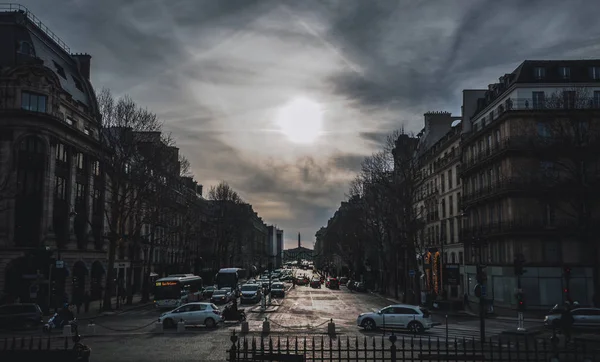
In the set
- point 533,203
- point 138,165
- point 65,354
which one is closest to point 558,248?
point 533,203

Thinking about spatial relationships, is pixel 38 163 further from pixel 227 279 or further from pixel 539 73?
pixel 539 73

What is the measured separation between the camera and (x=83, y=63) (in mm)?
64250

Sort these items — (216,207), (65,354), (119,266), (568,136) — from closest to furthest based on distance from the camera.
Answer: (65,354), (568,136), (119,266), (216,207)

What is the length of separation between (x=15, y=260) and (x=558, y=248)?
45821mm

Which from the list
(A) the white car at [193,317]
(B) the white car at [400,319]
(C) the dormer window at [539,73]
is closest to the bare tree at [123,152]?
(A) the white car at [193,317]

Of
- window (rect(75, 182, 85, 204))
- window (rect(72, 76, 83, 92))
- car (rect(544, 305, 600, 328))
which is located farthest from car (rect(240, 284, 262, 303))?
car (rect(544, 305, 600, 328))

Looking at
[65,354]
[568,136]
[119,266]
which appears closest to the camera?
[65,354]

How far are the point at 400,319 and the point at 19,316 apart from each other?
23943 millimetres

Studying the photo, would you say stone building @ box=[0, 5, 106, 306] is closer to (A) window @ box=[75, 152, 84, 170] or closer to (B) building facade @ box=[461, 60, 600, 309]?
(A) window @ box=[75, 152, 84, 170]

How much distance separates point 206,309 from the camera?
3478 cm

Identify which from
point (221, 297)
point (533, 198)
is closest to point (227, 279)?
point (221, 297)

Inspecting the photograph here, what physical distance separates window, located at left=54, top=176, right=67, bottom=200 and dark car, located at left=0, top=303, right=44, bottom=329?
1801 cm

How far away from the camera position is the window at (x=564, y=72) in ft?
161

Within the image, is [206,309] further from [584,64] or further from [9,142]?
[584,64]
